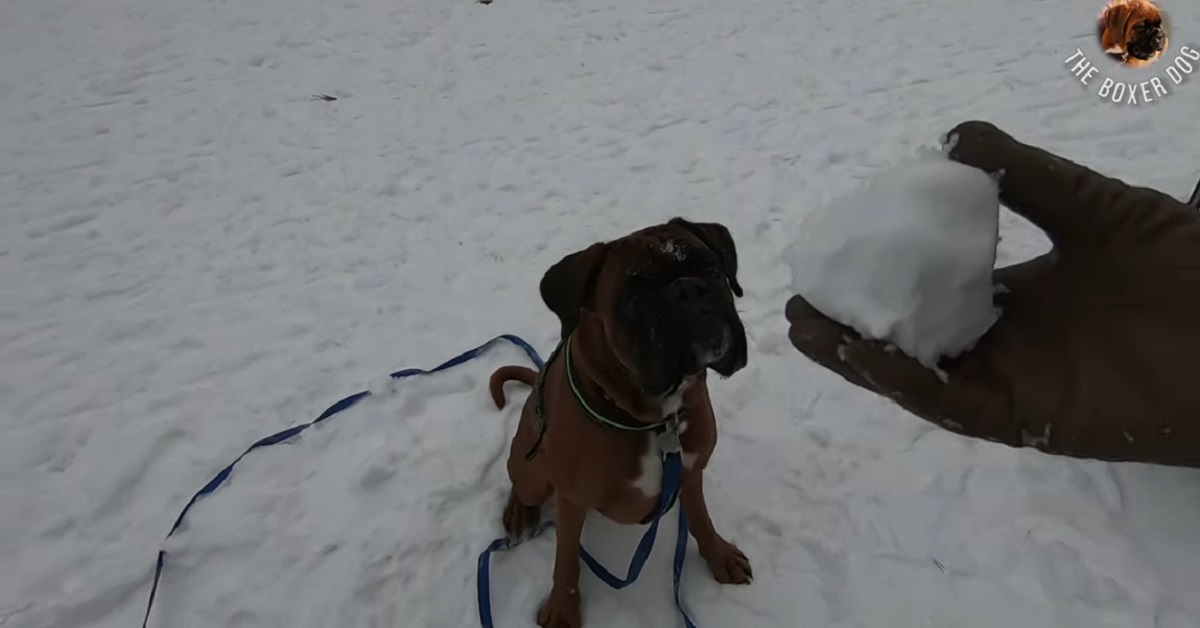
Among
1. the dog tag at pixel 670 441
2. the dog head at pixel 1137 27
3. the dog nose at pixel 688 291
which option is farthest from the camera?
the dog head at pixel 1137 27

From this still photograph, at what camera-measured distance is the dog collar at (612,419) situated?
2.37 m

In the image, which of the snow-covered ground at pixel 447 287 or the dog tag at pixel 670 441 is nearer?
the dog tag at pixel 670 441

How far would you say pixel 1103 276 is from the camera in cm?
212

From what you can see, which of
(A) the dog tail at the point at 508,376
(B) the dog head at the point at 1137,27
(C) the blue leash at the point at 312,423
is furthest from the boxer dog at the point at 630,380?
(B) the dog head at the point at 1137,27

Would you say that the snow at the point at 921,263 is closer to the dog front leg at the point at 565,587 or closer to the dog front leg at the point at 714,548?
the dog front leg at the point at 714,548

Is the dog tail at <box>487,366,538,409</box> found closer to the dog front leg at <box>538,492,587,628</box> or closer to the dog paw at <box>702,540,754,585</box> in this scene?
the dog front leg at <box>538,492,587,628</box>

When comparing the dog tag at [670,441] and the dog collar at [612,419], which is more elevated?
the dog collar at [612,419]

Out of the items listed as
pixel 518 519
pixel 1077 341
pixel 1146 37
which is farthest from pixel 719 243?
pixel 1146 37

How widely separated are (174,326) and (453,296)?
1.46 metres

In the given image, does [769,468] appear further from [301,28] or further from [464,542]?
[301,28]

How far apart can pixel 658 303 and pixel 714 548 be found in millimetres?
1053

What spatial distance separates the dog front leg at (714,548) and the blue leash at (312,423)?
1.33 m

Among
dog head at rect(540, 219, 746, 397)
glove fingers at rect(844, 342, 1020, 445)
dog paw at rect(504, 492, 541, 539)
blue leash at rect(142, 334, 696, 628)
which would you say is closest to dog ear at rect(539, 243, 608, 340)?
dog head at rect(540, 219, 746, 397)

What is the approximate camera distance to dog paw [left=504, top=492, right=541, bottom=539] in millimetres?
2979
